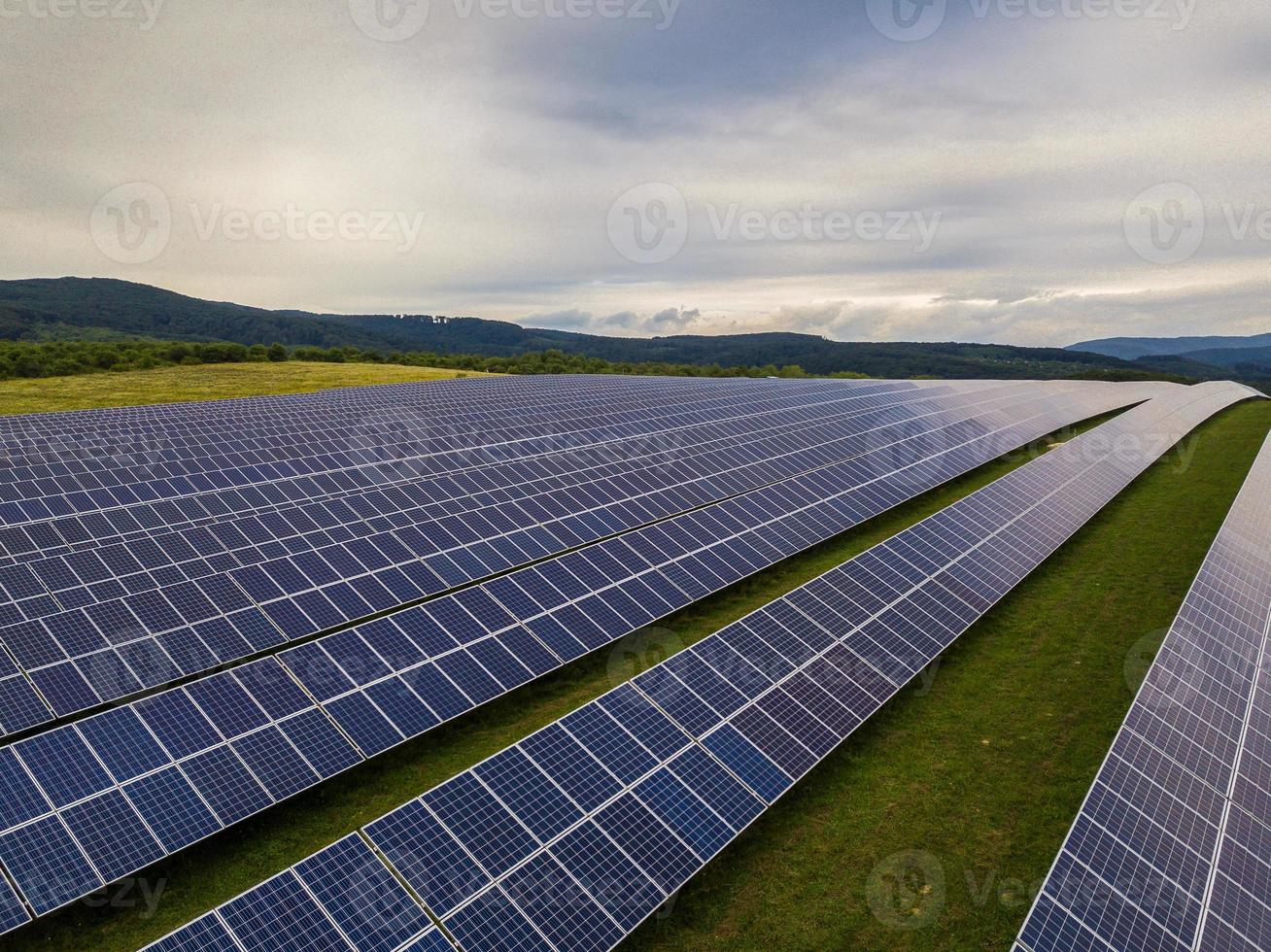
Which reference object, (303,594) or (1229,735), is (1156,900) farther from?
(303,594)

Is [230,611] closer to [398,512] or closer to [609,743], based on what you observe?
[398,512]

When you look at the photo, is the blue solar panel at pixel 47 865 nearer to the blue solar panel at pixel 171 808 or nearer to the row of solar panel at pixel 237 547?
the blue solar panel at pixel 171 808

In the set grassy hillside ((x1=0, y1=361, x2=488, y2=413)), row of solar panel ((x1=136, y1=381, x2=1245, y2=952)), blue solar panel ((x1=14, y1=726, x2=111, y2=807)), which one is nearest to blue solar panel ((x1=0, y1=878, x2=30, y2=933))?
blue solar panel ((x1=14, y1=726, x2=111, y2=807))

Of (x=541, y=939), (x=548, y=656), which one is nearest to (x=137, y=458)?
(x=548, y=656)

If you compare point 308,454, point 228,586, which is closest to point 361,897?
point 228,586

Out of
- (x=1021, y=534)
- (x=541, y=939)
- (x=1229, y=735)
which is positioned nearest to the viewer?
(x=541, y=939)

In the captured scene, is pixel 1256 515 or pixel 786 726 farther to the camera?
pixel 1256 515

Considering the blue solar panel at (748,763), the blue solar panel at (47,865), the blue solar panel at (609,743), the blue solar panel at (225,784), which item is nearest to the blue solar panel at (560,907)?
the blue solar panel at (609,743)

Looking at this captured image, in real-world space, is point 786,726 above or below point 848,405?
below
